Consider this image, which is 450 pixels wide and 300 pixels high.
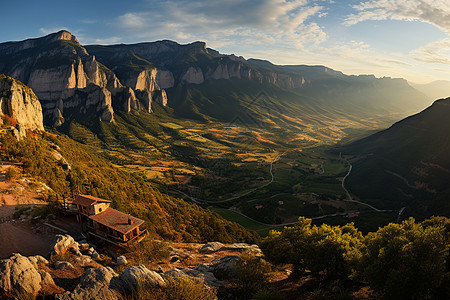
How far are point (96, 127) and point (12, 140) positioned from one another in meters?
169

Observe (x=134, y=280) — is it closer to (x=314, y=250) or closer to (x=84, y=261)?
(x=84, y=261)

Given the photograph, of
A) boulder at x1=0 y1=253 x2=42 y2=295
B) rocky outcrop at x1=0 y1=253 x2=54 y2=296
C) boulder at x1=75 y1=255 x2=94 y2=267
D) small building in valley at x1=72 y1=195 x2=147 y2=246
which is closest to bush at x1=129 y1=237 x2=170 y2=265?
small building in valley at x1=72 y1=195 x2=147 y2=246

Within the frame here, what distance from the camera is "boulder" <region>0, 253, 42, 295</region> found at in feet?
43.7

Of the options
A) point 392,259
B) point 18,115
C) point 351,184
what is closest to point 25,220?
point 392,259

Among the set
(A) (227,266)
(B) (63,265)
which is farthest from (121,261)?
(A) (227,266)

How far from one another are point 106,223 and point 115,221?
95cm

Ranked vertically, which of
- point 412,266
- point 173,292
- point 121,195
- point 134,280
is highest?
point 412,266

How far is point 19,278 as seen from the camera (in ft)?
44.8

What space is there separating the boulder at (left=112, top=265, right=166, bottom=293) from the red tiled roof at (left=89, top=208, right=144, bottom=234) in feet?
32.4

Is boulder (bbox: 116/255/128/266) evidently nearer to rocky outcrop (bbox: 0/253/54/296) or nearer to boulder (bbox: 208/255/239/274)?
rocky outcrop (bbox: 0/253/54/296)

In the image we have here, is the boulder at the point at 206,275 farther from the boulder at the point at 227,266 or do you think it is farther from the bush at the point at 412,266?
the bush at the point at 412,266

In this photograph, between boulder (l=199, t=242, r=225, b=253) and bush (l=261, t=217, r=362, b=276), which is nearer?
bush (l=261, t=217, r=362, b=276)

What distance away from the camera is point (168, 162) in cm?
15675

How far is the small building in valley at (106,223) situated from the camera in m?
25.0
